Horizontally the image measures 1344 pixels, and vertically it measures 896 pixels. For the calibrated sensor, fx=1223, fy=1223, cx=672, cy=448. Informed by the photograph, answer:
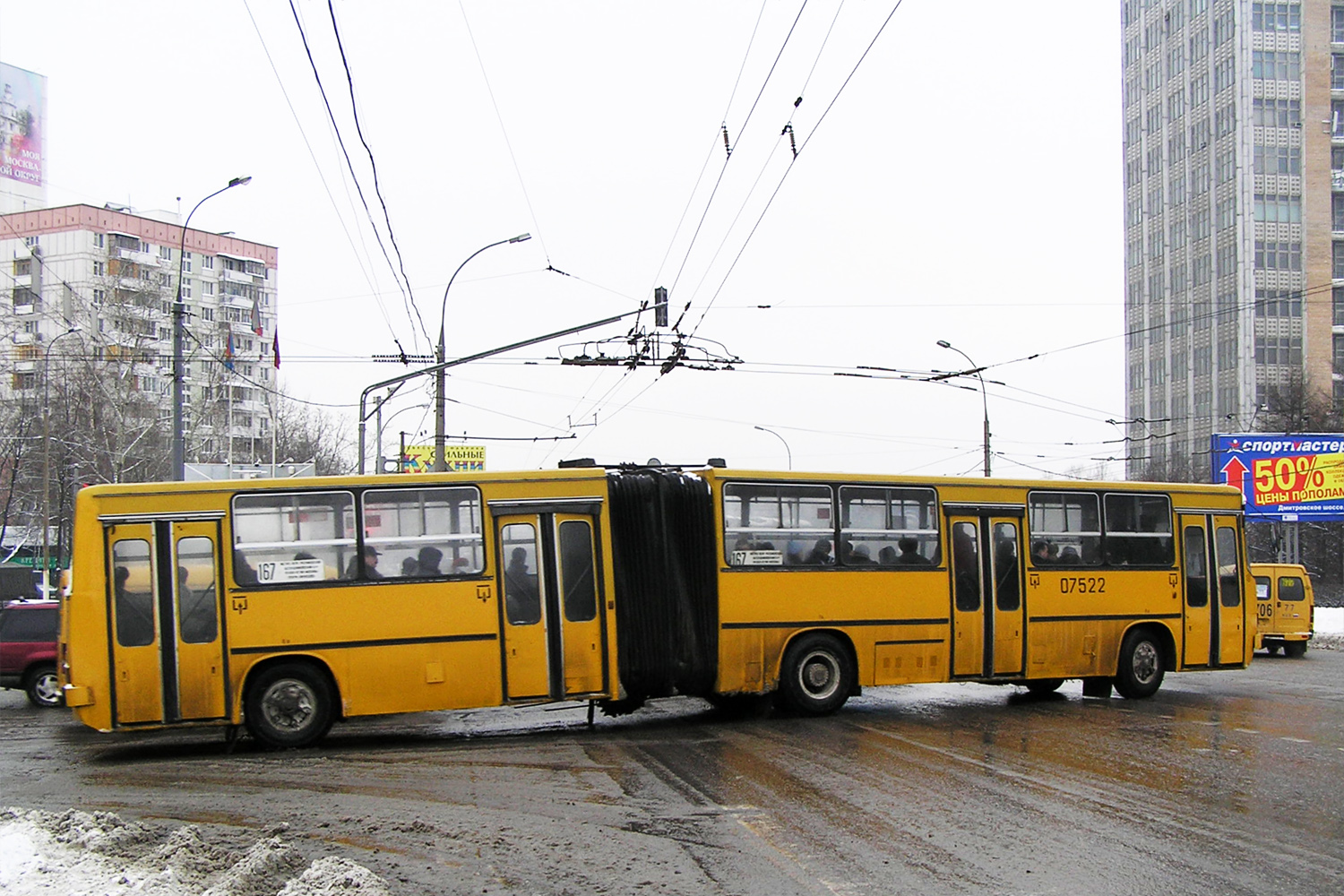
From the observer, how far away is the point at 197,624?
A: 1205 centimetres

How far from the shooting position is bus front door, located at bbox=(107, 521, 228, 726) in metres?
11.8

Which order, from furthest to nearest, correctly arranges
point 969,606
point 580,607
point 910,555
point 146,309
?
point 146,309 < point 969,606 < point 910,555 < point 580,607

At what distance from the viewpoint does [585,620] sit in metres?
13.0

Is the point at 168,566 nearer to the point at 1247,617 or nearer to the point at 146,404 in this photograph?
the point at 1247,617

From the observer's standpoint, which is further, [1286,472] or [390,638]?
[1286,472]

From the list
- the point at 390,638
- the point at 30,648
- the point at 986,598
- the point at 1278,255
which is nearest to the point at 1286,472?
the point at 986,598

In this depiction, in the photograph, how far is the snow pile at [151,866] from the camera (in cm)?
636

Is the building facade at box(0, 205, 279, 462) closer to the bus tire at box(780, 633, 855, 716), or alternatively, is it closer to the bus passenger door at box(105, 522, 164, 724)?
the bus passenger door at box(105, 522, 164, 724)

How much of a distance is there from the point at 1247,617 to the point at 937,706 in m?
4.75

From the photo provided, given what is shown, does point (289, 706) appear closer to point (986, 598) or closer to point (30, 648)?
point (30, 648)

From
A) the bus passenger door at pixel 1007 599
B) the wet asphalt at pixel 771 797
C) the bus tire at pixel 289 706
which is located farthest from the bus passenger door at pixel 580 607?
the bus passenger door at pixel 1007 599

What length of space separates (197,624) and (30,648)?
741 cm

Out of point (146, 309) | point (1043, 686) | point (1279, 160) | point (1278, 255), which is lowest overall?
point (1043, 686)

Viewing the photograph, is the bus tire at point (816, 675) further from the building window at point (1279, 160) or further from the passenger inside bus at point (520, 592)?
the building window at point (1279, 160)
